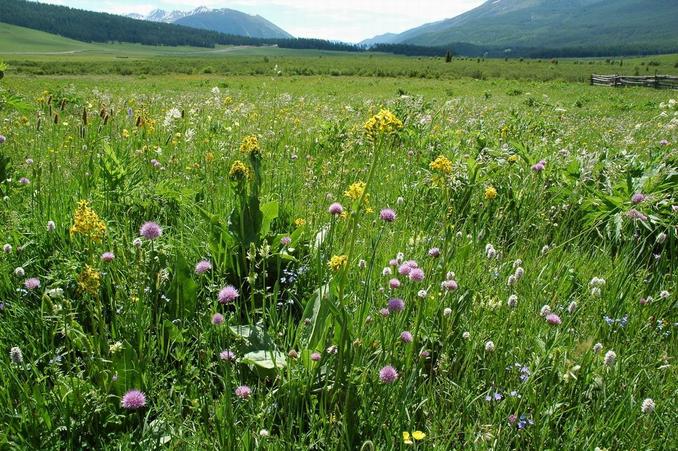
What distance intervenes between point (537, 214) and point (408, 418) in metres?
2.57

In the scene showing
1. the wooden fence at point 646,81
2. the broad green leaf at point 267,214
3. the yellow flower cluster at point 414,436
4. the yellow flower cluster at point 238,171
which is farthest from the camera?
the wooden fence at point 646,81

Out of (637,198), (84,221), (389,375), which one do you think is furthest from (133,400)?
(637,198)

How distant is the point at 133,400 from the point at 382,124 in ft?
4.90

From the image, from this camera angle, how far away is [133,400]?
75.2 inches

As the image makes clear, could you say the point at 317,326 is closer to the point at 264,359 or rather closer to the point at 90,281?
the point at 264,359

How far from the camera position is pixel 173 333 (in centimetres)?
232

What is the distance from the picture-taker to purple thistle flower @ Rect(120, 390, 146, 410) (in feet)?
6.21

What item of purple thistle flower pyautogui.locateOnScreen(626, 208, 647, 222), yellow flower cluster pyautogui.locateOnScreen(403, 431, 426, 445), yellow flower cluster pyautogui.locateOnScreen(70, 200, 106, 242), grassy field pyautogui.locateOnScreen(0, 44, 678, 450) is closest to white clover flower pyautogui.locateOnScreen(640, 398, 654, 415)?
grassy field pyautogui.locateOnScreen(0, 44, 678, 450)

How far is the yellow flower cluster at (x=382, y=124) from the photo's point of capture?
78.2 inches

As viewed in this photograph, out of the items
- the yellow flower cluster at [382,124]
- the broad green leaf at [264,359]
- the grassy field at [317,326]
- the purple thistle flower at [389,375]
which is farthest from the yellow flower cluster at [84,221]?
the purple thistle flower at [389,375]

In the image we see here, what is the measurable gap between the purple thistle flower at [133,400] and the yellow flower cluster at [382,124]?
145 centimetres

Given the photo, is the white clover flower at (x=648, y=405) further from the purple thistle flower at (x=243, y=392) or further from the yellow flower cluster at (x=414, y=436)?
the purple thistle flower at (x=243, y=392)

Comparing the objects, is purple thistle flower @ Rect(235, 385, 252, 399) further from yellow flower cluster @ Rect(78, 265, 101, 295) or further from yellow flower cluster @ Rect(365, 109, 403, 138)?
yellow flower cluster @ Rect(365, 109, 403, 138)

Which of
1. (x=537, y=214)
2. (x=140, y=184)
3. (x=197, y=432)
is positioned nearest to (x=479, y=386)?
(x=197, y=432)
